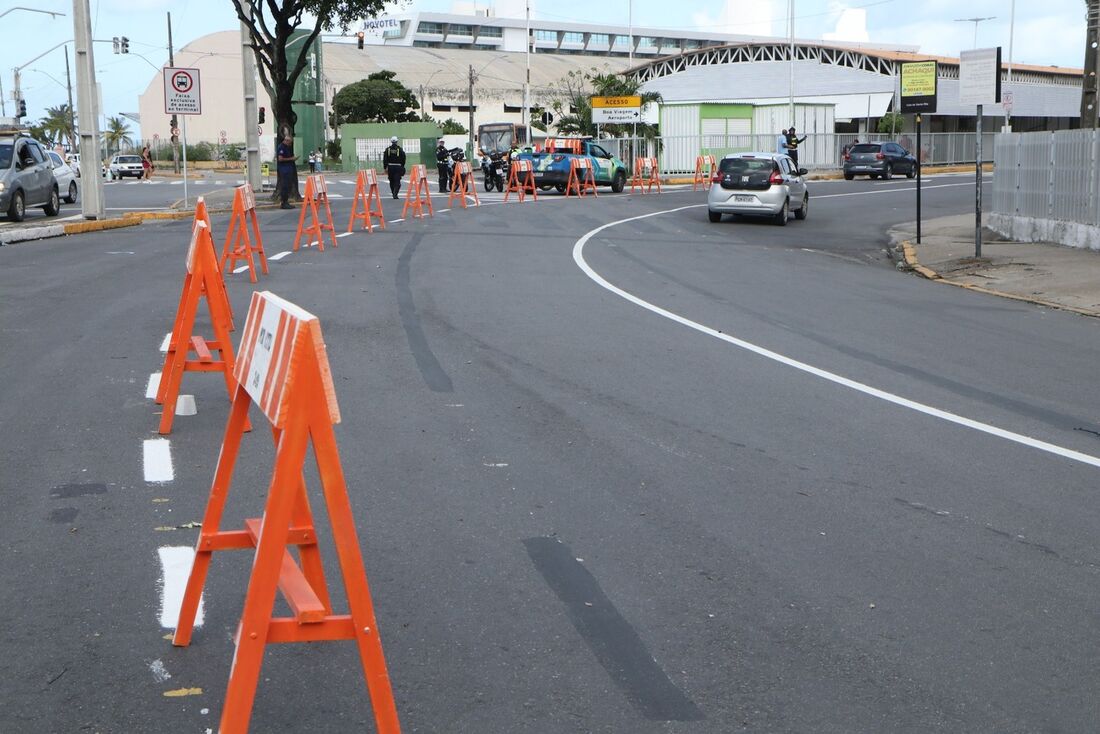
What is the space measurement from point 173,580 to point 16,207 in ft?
80.7

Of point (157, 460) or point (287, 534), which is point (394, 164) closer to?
point (157, 460)

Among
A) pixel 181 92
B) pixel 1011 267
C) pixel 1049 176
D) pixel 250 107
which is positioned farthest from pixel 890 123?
pixel 1011 267

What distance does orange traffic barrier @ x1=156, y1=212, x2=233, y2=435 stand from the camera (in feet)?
27.2

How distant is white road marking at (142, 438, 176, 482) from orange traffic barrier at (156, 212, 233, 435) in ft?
0.88

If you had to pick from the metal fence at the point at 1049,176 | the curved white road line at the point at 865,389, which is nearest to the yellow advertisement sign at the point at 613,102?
the metal fence at the point at 1049,176

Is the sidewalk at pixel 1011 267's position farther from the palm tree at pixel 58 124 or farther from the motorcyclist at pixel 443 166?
the palm tree at pixel 58 124

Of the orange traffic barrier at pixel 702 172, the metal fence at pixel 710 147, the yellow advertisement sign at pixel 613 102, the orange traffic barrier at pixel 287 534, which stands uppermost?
the yellow advertisement sign at pixel 613 102

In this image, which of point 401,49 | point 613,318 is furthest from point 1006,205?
point 401,49

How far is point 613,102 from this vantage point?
62719mm

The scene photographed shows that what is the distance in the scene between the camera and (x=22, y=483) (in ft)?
22.8

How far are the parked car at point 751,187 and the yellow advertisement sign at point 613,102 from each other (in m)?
33.4

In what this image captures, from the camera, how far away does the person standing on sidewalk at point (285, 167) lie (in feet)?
106

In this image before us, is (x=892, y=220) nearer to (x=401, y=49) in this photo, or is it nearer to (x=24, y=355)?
(x=24, y=355)

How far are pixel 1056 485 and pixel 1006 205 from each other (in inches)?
705
